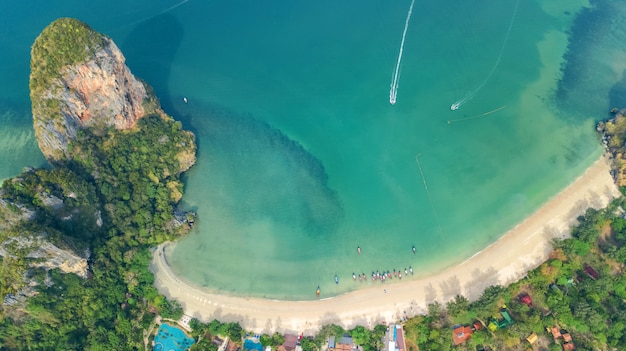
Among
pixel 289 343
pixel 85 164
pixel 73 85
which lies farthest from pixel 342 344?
pixel 73 85

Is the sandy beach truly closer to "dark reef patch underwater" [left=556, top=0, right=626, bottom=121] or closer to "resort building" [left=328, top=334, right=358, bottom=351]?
"resort building" [left=328, top=334, right=358, bottom=351]

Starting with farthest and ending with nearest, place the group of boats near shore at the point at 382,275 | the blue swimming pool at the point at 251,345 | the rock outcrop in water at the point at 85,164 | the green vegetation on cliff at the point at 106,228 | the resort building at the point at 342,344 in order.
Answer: the group of boats near shore at the point at 382,275 → the blue swimming pool at the point at 251,345 → the resort building at the point at 342,344 → the green vegetation on cliff at the point at 106,228 → the rock outcrop in water at the point at 85,164

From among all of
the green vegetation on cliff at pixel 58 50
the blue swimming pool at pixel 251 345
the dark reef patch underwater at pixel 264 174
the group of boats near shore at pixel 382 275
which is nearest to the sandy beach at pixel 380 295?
the group of boats near shore at pixel 382 275

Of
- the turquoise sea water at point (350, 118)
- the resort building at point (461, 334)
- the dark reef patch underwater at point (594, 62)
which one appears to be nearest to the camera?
the resort building at point (461, 334)

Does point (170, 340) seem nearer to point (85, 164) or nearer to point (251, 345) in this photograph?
point (251, 345)

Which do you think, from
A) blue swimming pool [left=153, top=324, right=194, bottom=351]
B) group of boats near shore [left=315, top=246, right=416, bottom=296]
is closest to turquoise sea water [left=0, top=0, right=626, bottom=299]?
group of boats near shore [left=315, top=246, right=416, bottom=296]

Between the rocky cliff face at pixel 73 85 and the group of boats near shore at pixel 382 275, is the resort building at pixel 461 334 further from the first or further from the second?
the rocky cliff face at pixel 73 85
